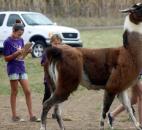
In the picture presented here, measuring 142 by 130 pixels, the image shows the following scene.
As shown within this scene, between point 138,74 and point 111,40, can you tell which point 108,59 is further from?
point 111,40

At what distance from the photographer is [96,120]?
11016 mm

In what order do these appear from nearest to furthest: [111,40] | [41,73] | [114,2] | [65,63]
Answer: [65,63] < [41,73] < [111,40] < [114,2]

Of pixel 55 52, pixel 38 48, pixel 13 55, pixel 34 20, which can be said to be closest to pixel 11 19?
pixel 34 20

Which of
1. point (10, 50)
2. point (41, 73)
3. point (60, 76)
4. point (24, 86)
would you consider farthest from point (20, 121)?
point (41, 73)

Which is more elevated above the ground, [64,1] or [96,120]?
[96,120]

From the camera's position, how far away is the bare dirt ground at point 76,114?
10189 mm

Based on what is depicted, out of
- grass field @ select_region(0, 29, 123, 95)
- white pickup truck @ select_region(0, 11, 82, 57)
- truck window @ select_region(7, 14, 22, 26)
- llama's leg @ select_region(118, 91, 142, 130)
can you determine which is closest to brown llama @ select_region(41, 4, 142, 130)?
llama's leg @ select_region(118, 91, 142, 130)

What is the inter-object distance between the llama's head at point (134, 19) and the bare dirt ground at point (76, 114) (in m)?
1.99

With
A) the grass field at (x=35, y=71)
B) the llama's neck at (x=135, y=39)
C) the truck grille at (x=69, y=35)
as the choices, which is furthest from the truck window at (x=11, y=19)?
the llama's neck at (x=135, y=39)

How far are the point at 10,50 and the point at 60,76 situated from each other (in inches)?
78.8

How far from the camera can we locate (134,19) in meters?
8.93

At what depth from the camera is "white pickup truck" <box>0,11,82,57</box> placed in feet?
83.8

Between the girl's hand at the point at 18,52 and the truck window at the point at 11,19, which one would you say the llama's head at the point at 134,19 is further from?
the truck window at the point at 11,19

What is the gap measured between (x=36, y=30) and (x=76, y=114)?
46.4ft
